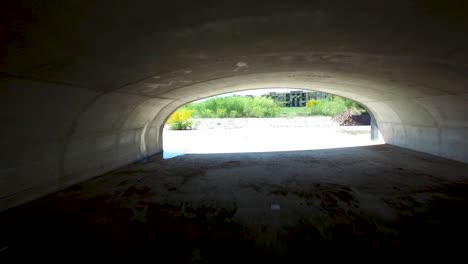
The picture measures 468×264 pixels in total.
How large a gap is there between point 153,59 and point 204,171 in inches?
163

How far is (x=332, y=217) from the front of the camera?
4.14 metres

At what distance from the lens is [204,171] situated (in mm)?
7527

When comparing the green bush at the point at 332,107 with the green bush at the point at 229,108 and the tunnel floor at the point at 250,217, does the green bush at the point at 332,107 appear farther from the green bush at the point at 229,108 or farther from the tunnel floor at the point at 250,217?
the tunnel floor at the point at 250,217

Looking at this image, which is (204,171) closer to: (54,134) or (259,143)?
(54,134)

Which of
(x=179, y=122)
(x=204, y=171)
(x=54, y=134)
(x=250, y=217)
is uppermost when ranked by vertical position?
(x=179, y=122)

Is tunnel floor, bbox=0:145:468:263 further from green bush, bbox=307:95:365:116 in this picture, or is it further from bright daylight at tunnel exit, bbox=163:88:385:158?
green bush, bbox=307:95:365:116

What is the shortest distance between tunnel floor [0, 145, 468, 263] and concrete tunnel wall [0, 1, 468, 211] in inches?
41.3

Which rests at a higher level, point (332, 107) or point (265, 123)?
point (332, 107)

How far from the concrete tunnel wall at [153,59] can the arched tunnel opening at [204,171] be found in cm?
3

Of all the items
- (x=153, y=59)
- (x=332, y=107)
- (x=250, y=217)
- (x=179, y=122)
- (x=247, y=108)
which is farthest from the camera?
(x=247, y=108)

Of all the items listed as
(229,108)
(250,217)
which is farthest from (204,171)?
(229,108)

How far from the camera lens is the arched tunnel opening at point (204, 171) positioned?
9.25ft

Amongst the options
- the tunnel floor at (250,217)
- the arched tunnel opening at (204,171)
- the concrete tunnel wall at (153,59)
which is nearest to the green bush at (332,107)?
the concrete tunnel wall at (153,59)

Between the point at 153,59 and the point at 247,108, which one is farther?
the point at 247,108
